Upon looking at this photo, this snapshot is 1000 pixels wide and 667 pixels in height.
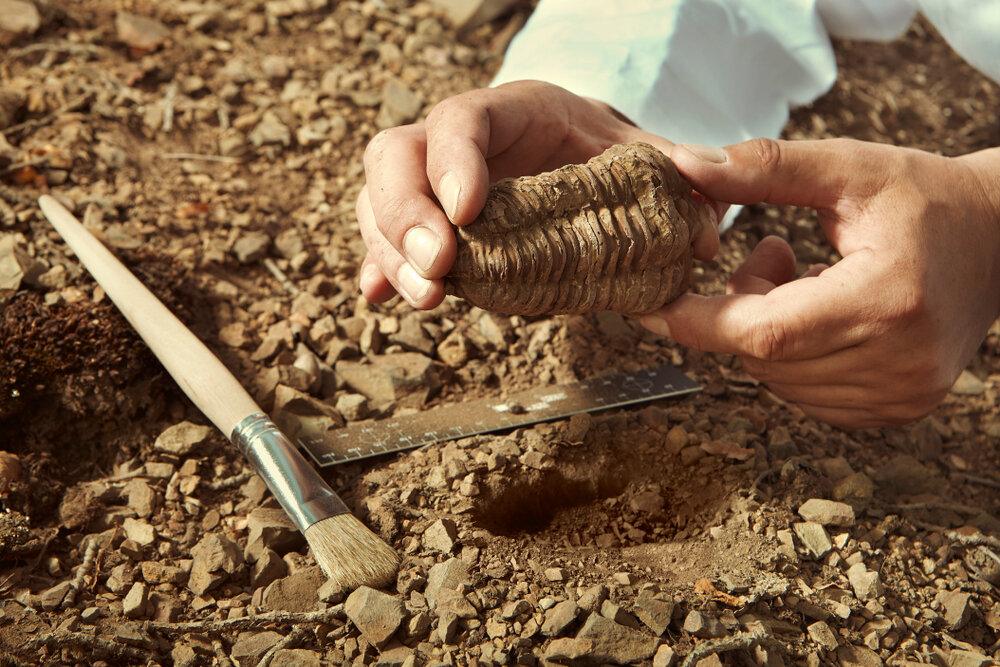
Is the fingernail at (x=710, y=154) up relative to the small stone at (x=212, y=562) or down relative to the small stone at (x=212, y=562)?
up

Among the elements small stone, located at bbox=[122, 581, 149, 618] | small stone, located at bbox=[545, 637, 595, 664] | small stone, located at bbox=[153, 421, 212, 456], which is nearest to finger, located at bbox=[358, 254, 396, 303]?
small stone, located at bbox=[153, 421, 212, 456]

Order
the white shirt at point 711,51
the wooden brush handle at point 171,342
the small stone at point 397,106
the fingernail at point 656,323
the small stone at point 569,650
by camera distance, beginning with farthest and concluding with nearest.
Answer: the small stone at point 397,106 → the white shirt at point 711,51 → the fingernail at point 656,323 → the wooden brush handle at point 171,342 → the small stone at point 569,650

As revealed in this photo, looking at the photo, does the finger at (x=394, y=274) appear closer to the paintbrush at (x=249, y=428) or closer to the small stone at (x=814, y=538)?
the paintbrush at (x=249, y=428)

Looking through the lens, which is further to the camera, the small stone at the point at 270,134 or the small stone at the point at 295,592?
the small stone at the point at 270,134

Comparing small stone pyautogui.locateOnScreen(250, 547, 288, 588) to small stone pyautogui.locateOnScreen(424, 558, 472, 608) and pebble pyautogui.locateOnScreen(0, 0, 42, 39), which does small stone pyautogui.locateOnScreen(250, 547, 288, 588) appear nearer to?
small stone pyautogui.locateOnScreen(424, 558, 472, 608)

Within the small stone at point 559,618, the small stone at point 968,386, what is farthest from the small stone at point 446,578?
the small stone at point 968,386

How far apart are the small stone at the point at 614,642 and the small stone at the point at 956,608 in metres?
0.82

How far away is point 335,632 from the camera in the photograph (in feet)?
6.27

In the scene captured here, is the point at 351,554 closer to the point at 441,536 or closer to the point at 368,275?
the point at 441,536

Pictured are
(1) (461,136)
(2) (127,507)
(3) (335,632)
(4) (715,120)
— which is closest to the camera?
(3) (335,632)

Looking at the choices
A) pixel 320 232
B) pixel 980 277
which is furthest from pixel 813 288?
pixel 320 232

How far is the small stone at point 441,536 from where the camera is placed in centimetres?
208

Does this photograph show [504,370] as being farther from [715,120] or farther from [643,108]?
[715,120]

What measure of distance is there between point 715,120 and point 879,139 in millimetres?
1519
